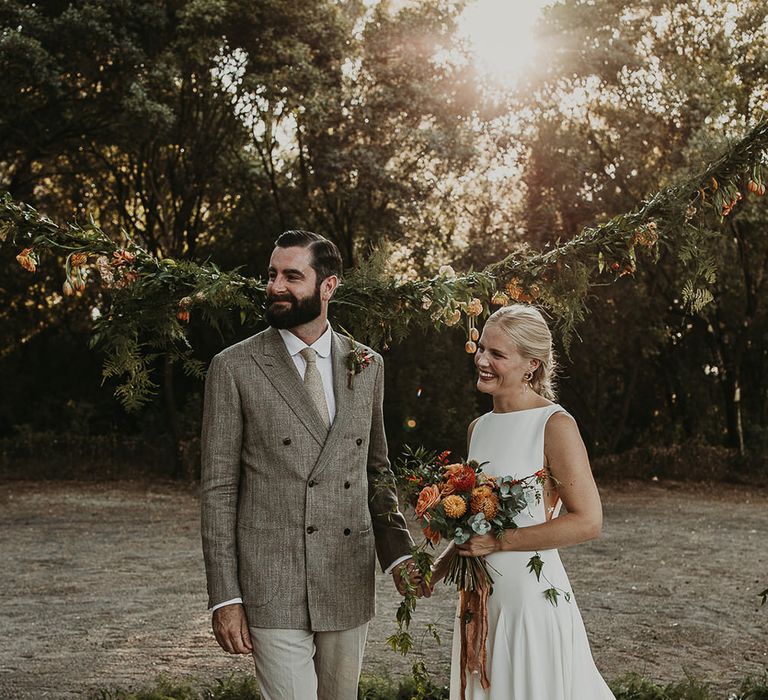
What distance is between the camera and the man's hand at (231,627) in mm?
3510

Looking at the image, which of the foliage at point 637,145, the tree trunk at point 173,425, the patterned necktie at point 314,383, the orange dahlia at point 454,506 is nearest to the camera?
the orange dahlia at point 454,506

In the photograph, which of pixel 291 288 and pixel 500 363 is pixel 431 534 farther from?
pixel 291 288

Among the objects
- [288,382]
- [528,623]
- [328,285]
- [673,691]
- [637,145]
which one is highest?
[637,145]

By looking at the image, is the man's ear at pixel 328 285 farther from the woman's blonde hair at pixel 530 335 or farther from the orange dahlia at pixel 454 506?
the orange dahlia at pixel 454 506

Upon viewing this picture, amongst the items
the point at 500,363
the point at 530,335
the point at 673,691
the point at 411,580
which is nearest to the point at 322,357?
the point at 500,363

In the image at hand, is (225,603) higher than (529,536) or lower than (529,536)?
lower

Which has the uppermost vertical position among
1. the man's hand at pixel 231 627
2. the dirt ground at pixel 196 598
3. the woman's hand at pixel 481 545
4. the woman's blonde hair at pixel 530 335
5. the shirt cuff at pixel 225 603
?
the woman's blonde hair at pixel 530 335

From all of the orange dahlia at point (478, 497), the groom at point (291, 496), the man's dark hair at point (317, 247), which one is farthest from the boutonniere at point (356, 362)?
the orange dahlia at point (478, 497)

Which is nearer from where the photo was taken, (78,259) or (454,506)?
(454,506)

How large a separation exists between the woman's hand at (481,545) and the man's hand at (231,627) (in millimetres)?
848

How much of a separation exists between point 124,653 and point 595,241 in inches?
207

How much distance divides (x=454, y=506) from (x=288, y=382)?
78cm

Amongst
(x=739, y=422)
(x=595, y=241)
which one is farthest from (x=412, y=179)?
(x=595, y=241)

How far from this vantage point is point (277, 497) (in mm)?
3646
